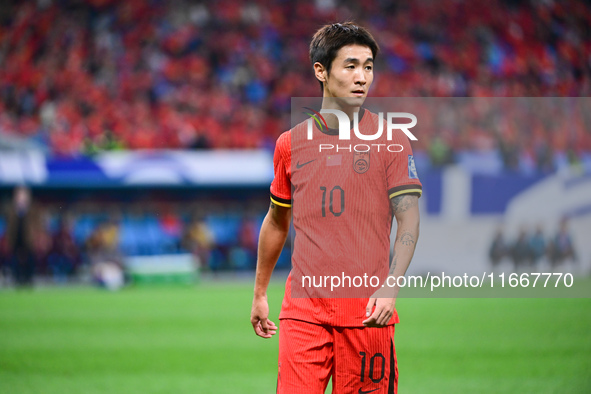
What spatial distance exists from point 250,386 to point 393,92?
47.6 feet

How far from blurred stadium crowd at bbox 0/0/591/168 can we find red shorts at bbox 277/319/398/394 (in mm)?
15059

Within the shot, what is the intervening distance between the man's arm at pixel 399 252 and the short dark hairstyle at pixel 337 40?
24.8 inches

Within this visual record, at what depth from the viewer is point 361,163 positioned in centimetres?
286

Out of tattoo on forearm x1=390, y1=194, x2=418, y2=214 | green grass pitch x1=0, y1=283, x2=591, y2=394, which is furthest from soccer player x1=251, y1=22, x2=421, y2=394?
green grass pitch x1=0, y1=283, x2=591, y2=394

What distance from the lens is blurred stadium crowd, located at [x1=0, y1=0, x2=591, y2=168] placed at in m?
18.9

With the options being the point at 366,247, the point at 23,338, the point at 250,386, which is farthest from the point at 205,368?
the point at 366,247

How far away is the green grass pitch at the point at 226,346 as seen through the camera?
6.06 m

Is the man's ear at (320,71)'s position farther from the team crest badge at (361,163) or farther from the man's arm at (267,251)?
the man's arm at (267,251)

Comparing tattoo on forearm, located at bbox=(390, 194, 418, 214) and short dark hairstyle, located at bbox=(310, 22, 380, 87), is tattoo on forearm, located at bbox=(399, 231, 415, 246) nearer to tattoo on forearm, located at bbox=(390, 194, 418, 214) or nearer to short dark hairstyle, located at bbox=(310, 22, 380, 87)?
tattoo on forearm, located at bbox=(390, 194, 418, 214)

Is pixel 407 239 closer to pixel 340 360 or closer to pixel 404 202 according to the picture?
pixel 404 202

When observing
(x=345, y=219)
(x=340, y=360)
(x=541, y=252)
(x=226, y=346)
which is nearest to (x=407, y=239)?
(x=345, y=219)

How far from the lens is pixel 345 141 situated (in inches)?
115

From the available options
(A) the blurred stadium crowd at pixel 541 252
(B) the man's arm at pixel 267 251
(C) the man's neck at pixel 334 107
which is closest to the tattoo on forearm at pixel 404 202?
(C) the man's neck at pixel 334 107

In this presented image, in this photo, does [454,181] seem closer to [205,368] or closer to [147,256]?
[205,368]
